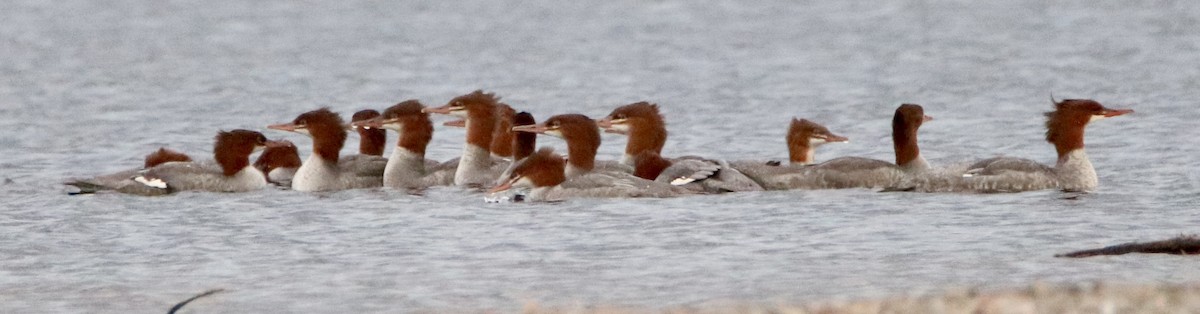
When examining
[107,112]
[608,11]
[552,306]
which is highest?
[608,11]

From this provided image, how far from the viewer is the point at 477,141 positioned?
1342 cm

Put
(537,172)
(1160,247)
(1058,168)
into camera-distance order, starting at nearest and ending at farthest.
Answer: (1160,247)
(537,172)
(1058,168)

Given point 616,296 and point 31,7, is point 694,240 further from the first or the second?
point 31,7

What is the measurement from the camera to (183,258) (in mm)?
9805

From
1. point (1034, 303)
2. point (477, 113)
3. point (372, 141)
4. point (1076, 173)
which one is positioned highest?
point (477, 113)

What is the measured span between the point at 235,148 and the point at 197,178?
0.31 meters

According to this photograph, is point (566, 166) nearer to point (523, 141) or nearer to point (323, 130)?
point (523, 141)

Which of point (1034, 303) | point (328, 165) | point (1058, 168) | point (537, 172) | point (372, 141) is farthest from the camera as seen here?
point (372, 141)

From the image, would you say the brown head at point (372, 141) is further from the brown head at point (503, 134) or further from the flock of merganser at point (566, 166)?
the brown head at point (503, 134)

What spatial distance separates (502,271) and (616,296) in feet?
3.21

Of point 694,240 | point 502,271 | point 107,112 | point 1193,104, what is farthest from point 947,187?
point 107,112

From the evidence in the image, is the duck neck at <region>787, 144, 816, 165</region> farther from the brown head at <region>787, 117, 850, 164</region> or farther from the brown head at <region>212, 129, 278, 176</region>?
the brown head at <region>212, 129, 278, 176</region>

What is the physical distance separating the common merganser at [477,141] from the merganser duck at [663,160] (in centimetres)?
70

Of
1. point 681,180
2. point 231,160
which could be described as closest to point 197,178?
point 231,160
